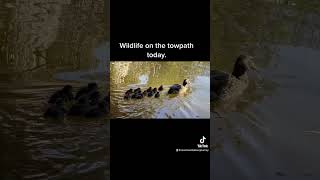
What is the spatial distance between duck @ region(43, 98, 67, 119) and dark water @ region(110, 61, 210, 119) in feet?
0.80

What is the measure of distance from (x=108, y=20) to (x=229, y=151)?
0.87 m

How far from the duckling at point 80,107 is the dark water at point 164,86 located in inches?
5.0

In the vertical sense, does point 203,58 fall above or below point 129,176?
above

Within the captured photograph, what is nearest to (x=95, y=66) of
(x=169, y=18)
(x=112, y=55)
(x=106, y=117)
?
(x=112, y=55)

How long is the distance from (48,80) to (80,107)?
21 centimetres

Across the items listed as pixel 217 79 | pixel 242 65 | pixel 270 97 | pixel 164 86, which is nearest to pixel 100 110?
pixel 164 86

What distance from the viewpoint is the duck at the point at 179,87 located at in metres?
2.53

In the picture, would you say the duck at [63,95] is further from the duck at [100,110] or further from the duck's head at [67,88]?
the duck at [100,110]

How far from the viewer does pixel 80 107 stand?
2.51 m

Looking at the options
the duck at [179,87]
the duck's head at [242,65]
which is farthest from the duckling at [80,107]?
the duck's head at [242,65]

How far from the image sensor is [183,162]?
8.23ft

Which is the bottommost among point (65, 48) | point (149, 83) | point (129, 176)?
point (129, 176)

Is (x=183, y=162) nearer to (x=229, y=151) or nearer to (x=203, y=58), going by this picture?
(x=229, y=151)

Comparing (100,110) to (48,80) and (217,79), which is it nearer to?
(48,80)
